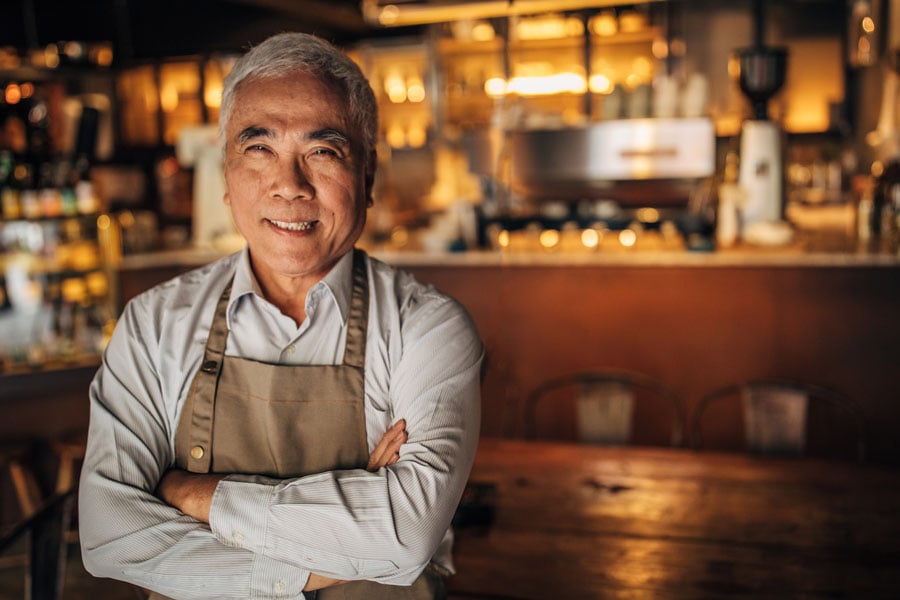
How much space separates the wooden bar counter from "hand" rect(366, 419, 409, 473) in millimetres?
2092

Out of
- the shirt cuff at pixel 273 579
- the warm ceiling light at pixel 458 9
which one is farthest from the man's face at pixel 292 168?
the warm ceiling light at pixel 458 9

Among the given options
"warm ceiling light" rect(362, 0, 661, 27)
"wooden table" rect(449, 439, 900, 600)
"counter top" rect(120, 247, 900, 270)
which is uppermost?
"warm ceiling light" rect(362, 0, 661, 27)

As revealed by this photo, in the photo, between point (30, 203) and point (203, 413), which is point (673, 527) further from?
point (30, 203)

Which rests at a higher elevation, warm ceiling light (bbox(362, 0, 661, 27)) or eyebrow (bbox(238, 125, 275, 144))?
warm ceiling light (bbox(362, 0, 661, 27))

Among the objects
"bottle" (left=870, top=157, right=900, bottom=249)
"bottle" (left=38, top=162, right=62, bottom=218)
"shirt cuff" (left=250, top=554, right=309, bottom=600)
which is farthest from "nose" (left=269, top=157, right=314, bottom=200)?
"bottle" (left=38, top=162, right=62, bottom=218)

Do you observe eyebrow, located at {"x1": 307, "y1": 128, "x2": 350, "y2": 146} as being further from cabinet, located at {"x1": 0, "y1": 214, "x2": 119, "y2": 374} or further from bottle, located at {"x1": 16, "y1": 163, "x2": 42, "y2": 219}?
bottle, located at {"x1": 16, "y1": 163, "x2": 42, "y2": 219}

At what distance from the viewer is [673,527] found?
1.93 metres

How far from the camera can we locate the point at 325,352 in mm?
1490

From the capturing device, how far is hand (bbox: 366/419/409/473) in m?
1.37

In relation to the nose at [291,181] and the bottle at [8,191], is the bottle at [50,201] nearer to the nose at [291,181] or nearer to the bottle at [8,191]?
the bottle at [8,191]

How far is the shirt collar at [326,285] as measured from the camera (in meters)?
1.50

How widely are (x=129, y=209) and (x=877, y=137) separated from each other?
638 centimetres

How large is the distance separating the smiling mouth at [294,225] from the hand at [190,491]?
1.42ft

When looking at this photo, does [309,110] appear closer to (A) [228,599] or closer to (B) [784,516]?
(A) [228,599]
